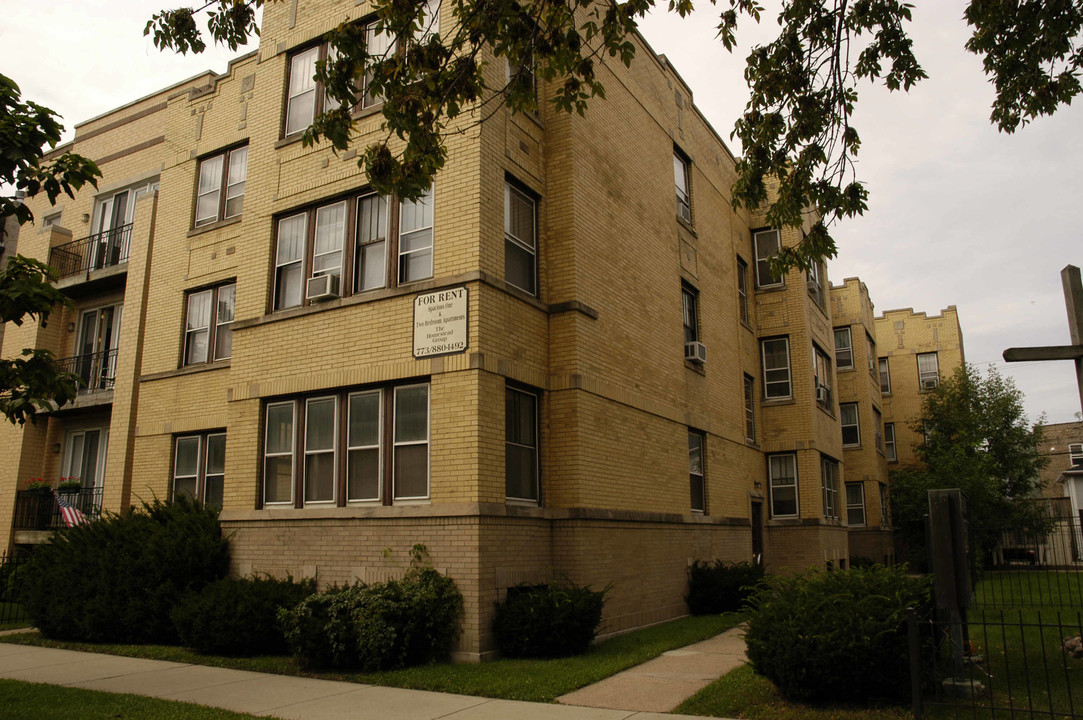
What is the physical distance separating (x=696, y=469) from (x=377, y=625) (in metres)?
9.77

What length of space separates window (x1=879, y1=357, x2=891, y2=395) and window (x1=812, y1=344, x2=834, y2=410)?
740 inches

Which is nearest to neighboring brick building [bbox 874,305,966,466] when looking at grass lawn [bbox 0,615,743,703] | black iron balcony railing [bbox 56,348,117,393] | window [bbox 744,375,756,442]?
window [bbox 744,375,756,442]

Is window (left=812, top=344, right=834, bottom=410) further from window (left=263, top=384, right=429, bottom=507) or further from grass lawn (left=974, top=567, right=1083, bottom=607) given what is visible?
window (left=263, top=384, right=429, bottom=507)

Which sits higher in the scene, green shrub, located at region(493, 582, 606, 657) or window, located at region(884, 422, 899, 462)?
window, located at region(884, 422, 899, 462)

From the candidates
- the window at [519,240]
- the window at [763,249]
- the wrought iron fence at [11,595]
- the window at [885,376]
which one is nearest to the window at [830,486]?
the window at [763,249]

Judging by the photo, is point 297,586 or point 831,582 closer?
point 831,582

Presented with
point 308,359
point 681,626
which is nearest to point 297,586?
point 308,359

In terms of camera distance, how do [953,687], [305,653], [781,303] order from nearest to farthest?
[953,687] < [305,653] < [781,303]

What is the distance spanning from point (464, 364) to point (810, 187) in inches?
210

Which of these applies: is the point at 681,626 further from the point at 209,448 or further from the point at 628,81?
the point at 628,81

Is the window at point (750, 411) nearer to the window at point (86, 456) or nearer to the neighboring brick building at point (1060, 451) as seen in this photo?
the window at point (86, 456)

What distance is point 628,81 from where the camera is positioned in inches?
693

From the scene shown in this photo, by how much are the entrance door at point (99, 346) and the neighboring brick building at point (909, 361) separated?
1394 inches

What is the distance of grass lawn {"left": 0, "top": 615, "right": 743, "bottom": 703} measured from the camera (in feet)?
30.8
